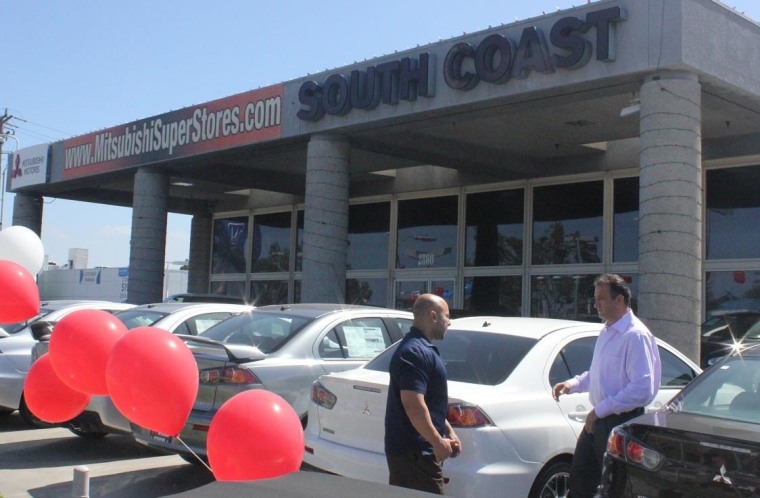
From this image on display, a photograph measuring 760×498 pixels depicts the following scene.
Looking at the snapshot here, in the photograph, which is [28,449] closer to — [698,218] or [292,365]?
[292,365]

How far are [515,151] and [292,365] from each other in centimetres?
1193

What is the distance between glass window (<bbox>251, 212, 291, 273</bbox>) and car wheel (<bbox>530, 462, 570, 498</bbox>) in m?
20.3

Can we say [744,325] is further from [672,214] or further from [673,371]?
[673,371]

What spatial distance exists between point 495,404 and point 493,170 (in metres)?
14.1

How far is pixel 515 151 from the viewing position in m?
18.3

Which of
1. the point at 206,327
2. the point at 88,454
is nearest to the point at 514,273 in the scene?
the point at 206,327

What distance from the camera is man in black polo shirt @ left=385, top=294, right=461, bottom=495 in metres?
4.43

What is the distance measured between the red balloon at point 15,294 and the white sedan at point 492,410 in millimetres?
2048

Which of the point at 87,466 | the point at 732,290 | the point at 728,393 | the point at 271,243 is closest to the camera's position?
the point at 728,393

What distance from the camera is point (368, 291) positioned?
23.0 m

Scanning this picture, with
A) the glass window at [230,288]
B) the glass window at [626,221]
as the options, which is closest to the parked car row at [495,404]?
the glass window at [626,221]

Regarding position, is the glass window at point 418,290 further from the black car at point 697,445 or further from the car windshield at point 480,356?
the black car at point 697,445

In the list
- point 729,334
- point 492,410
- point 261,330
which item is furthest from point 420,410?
point 729,334

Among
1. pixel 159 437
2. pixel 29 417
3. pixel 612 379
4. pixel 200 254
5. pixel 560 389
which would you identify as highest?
pixel 200 254
